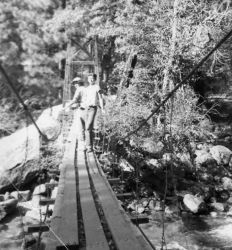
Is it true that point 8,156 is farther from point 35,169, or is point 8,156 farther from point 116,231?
point 116,231

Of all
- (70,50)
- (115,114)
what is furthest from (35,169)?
(70,50)

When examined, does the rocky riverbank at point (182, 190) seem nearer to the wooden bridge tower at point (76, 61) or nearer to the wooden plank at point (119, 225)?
the wooden plank at point (119, 225)

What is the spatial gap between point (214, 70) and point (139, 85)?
2.42 m

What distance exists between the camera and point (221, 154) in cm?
1239

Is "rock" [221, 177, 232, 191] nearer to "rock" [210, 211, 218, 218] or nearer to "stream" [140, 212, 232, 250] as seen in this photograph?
"rock" [210, 211, 218, 218]

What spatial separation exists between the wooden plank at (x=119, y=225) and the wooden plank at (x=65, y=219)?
0.29 m

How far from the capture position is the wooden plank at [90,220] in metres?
2.95

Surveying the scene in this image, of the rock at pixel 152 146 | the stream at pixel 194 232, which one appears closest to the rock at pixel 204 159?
the rock at pixel 152 146

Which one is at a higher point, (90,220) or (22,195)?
(90,220)

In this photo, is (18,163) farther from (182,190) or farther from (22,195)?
(182,190)

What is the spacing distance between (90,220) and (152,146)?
6.63 metres

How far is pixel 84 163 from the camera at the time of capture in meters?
6.37

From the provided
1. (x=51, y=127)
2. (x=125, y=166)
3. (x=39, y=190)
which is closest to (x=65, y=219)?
(x=39, y=190)

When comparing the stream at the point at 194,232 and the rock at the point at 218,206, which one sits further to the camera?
the rock at the point at 218,206
